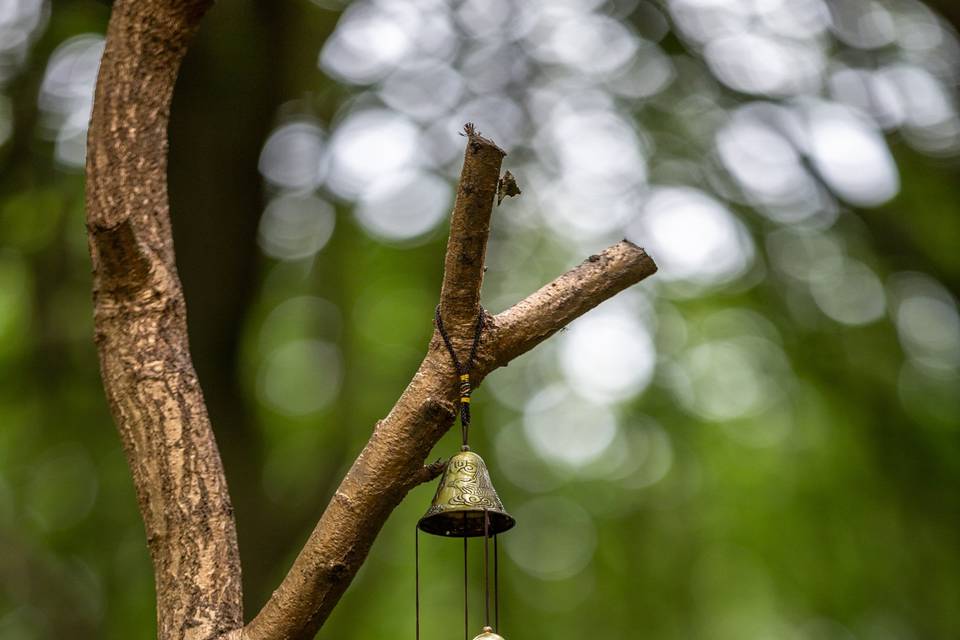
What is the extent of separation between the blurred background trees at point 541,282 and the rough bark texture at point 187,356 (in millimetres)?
2447

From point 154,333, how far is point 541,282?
193 inches

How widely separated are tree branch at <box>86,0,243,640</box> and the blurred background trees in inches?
95.5

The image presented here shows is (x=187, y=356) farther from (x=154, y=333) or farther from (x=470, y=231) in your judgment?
(x=470, y=231)

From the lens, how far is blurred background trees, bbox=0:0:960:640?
5906 mm

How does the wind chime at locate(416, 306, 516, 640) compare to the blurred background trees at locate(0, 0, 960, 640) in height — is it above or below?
above

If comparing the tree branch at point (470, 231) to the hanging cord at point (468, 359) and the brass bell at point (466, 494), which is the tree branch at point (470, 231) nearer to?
the hanging cord at point (468, 359)

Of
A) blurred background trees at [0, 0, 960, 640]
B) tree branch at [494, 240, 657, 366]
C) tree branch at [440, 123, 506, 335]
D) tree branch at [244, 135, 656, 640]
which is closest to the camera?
tree branch at [440, 123, 506, 335]

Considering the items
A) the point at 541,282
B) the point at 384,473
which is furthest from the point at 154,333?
the point at 541,282

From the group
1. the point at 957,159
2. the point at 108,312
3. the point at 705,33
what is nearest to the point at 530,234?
the point at 705,33

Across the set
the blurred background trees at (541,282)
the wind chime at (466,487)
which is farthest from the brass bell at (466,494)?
the blurred background trees at (541,282)

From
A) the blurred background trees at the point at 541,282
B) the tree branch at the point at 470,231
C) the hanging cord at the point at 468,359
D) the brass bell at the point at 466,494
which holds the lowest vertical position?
the blurred background trees at the point at 541,282

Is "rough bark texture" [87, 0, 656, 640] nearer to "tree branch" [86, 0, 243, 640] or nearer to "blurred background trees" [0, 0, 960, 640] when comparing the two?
"tree branch" [86, 0, 243, 640]

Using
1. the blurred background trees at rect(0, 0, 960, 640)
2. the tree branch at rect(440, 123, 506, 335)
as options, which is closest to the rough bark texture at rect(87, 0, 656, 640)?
the tree branch at rect(440, 123, 506, 335)

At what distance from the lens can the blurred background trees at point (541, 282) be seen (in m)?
5.91
